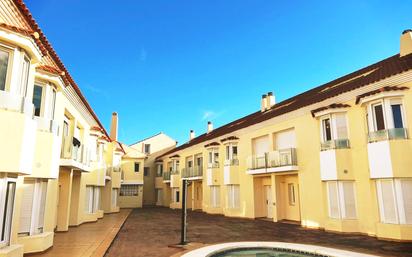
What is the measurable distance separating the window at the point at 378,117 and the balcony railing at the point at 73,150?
14857 mm

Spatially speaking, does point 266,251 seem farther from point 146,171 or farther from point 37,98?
point 146,171

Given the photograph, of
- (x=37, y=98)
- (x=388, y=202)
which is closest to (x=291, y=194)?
(x=388, y=202)

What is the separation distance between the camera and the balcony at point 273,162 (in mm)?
19172

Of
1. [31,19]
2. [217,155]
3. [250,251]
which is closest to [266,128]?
[217,155]

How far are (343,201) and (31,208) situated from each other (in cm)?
1439

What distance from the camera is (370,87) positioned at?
14.6 metres

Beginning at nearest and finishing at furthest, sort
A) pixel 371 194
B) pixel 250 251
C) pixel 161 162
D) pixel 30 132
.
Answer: pixel 30 132 < pixel 250 251 < pixel 371 194 < pixel 161 162

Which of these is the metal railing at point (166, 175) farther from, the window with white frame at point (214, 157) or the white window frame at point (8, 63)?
the white window frame at point (8, 63)

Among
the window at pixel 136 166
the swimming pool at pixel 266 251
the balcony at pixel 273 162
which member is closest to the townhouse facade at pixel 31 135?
the swimming pool at pixel 266 251

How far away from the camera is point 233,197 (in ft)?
84.6

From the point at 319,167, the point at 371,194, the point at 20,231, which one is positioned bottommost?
the point at 20,231

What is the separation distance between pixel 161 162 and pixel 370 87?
35124 millimetres

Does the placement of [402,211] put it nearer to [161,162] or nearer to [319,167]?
[319,167]

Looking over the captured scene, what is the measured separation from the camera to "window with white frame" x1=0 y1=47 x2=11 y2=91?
316 inches
